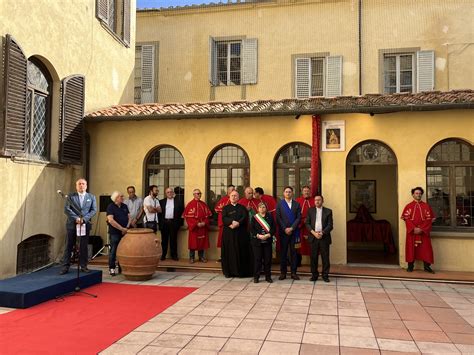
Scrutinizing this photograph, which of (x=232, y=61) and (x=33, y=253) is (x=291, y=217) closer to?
(x=33, y=253)

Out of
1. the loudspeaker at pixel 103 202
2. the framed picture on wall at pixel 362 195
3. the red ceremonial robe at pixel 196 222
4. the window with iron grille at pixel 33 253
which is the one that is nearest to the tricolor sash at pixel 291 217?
the red ceremonial robe at pixel 196 222

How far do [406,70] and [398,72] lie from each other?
26cm

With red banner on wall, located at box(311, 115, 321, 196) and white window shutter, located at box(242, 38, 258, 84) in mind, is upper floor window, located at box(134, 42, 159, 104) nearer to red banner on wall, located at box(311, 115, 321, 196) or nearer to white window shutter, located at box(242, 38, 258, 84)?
white window shutter, located at box(242, 38, 258, 84)

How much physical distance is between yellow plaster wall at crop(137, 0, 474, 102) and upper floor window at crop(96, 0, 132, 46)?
287 cm

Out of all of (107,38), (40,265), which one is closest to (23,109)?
(40,265)

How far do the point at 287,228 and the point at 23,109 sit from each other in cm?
559


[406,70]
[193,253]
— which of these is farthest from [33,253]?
[406,70]

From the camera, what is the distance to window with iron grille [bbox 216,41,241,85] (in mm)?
15336

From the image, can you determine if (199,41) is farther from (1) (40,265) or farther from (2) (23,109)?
(1) (40,265)

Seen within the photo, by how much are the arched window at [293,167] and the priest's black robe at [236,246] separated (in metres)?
1.62

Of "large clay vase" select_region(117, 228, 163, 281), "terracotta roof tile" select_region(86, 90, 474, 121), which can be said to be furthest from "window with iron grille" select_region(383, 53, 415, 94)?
"large clay vase" select_region(117, 228, 163, 281)

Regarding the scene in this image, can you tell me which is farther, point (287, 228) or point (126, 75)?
point (126, 75)

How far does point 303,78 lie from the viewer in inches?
581

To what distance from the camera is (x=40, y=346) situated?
474 cm
